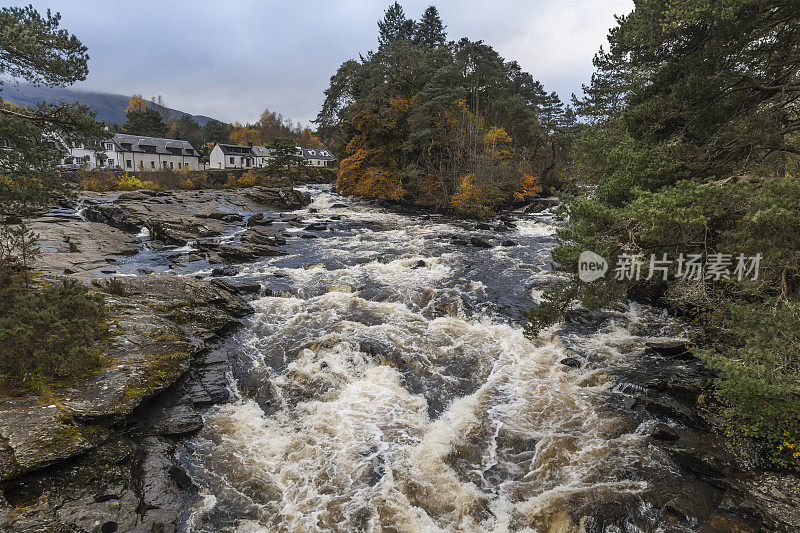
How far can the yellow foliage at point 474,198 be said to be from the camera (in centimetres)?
3356

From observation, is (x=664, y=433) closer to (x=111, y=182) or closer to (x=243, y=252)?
(x=243, y=252)

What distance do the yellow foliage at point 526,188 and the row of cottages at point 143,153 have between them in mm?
52119

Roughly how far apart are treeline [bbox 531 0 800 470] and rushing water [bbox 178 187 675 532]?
221cm

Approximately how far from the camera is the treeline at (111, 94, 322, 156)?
7288cm

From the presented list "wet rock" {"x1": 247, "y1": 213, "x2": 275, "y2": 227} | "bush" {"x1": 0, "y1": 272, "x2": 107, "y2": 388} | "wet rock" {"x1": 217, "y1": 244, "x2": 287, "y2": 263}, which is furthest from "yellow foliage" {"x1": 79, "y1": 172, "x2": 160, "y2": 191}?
"bush" {"x1": 0, "y1": 272, "x2": 107, "y2": 388}

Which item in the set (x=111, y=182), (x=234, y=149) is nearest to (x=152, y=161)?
(x=234, y=149)

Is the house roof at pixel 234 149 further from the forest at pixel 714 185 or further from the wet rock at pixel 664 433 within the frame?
the wet rock at pixel 664 433

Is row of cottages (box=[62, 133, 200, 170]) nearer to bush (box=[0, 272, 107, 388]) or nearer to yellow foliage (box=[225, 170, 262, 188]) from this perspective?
yellow foliage (box=[225, 170, 262, 188])

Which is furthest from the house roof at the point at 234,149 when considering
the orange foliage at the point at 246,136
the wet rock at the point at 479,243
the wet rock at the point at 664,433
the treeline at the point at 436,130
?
the wet rock at the point at 664,433

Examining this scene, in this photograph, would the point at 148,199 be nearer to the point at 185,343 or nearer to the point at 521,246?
the point at 185,343

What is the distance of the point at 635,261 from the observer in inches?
266

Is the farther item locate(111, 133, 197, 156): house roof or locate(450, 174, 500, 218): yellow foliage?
locate(111, 133, 197, 156): house roof

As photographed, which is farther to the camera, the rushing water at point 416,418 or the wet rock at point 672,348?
the wet rock at point 672,348

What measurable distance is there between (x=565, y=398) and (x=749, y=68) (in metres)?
8.25
